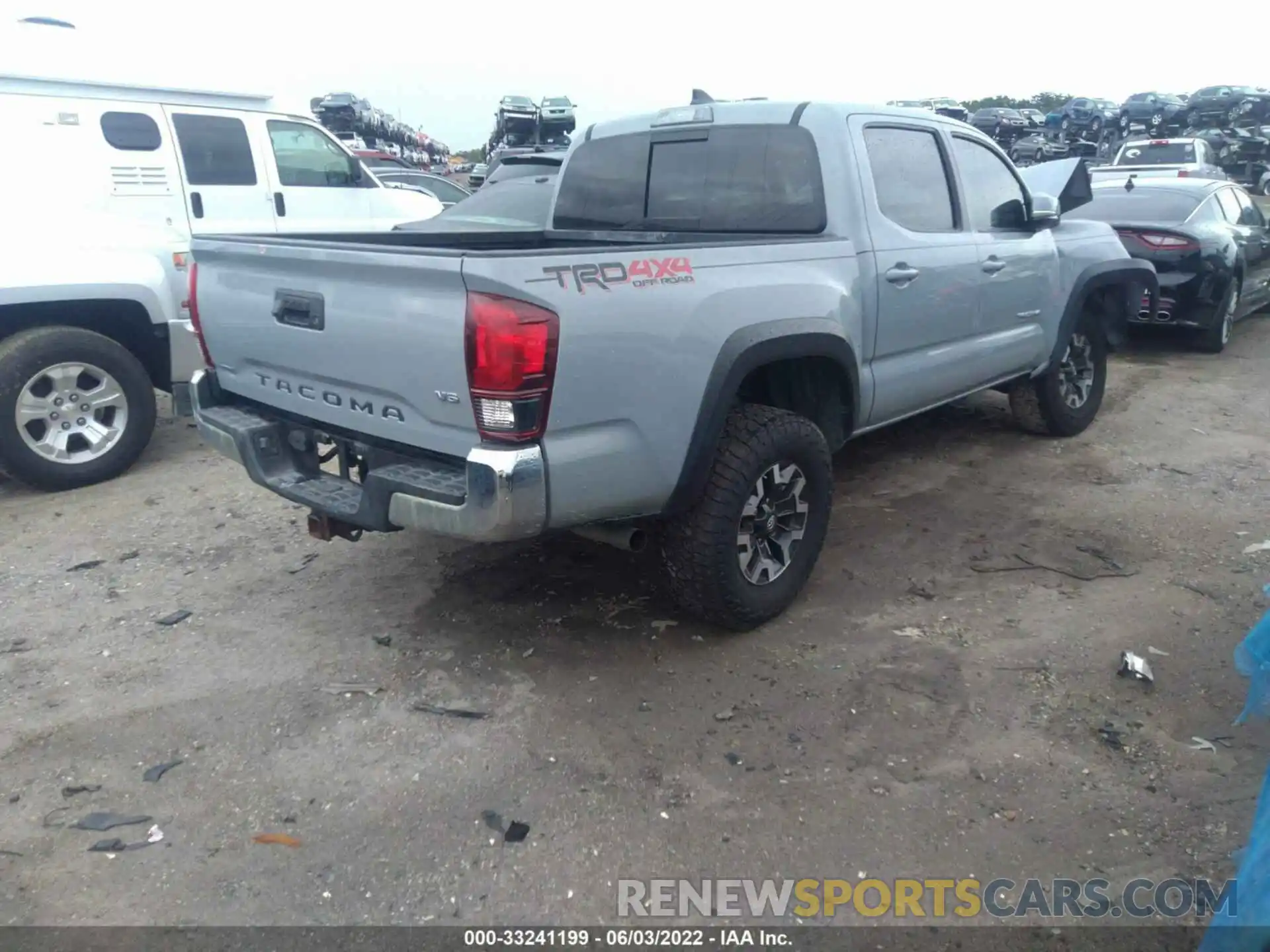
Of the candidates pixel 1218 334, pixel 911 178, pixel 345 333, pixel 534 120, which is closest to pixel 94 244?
pixel 345 333

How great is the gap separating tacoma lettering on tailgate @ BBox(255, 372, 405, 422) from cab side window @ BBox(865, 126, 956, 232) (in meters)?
2.41

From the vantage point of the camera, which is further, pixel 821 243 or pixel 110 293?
pixel 110 293

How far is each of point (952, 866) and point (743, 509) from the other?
4.69 feet

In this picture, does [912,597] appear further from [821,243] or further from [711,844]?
[711,844]

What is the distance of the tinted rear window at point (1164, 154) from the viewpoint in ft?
57.6

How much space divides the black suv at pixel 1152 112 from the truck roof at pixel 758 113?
31415 millimetres

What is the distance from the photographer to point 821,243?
388 centimetres

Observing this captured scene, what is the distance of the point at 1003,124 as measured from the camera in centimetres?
3516

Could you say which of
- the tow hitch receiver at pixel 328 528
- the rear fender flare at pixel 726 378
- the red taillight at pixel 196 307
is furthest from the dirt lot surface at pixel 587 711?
the red taillight at pixel 196 307

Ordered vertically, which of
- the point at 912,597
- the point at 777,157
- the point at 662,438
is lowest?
the point at 912,597

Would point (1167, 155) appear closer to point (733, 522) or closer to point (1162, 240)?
point (1162, 240)

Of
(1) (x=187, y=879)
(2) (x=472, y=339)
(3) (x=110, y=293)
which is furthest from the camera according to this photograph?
(3) (x=110, y=293)

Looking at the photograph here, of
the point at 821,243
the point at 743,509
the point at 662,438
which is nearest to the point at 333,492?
the point at 662,438

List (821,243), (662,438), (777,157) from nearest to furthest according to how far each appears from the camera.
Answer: (662,438)
(821,243)
(777,157)
